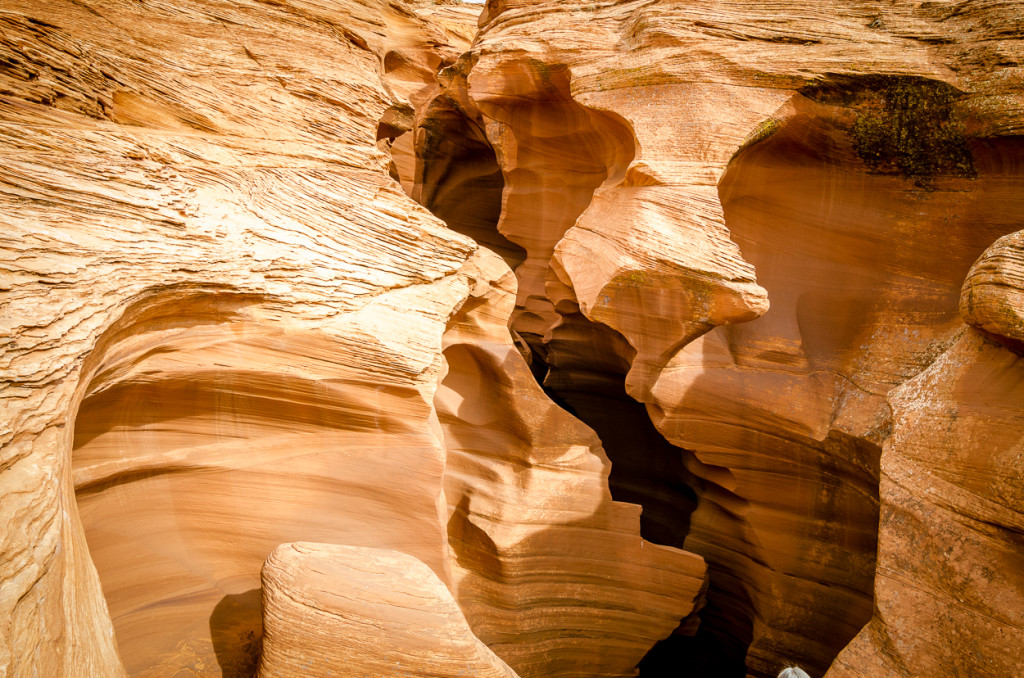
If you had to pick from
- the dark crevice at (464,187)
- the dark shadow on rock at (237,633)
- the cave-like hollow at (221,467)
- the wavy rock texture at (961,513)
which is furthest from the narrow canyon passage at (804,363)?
the dark shadow on rock at (237,633)

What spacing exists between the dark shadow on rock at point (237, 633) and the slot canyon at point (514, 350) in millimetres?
17

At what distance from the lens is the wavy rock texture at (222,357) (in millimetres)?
2586

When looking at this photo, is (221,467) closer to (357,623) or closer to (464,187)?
(357,623)

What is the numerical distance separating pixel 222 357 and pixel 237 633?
1.74m

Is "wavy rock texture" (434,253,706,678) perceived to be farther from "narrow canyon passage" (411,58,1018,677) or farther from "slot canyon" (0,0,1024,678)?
"narrow canyon passage" (411,58,1018,677)

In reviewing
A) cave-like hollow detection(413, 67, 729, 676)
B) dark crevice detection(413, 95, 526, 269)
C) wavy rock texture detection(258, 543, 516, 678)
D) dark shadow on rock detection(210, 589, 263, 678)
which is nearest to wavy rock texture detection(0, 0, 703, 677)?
dark shadow on rock detection(210, 589, 263, 678)

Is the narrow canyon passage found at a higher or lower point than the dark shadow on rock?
higher

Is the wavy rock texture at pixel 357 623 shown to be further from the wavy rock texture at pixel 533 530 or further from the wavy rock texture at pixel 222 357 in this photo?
the wavy rock texture at pixel 533 530

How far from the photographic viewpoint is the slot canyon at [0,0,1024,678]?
11.0 feet

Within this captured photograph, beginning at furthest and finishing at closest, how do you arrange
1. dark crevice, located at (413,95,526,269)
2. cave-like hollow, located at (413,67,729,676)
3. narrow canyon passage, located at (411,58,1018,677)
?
dark crevice, located at (413,95,526,269), cave-like hollow, located at (413,67,729,676), narrow canyon passage, located at (411,58,1018,677)

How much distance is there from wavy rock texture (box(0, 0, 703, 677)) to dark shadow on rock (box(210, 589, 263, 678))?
0.01 meters

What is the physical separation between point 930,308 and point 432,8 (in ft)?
33.7

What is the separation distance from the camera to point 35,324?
8.16ft

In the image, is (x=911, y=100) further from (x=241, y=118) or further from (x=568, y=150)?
(x=241, y=118)
